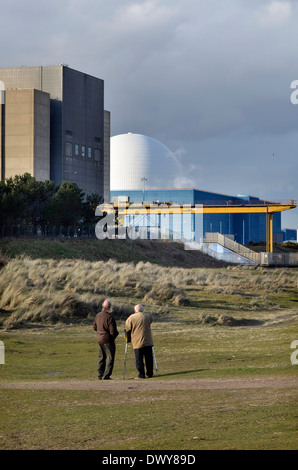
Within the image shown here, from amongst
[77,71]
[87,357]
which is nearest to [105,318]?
[87,357]

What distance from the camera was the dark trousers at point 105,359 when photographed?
17.0 metres

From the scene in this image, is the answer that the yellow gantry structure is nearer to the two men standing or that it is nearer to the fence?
the fence

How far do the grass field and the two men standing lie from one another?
47cm

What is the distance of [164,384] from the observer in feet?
51.8

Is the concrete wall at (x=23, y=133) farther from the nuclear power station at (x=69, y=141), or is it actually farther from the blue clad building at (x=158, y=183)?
the blue clad building at (x=158, y=183)

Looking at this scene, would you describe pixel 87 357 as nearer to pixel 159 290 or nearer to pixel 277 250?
pixel 159 290

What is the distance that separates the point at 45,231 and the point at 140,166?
6288cm

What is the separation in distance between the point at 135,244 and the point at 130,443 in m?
67.0

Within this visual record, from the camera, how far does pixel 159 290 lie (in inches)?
1491

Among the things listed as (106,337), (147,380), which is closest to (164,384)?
(147,380)

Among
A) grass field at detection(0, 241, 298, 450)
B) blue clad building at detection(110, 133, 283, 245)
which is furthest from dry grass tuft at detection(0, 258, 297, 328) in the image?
blue clad building at detection(110, 133, 283, 245)

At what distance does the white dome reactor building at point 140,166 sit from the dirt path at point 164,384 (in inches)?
4537

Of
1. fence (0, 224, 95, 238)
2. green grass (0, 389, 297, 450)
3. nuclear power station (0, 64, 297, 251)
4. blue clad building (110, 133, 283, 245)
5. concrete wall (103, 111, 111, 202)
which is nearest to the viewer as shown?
green grass (0, 389, 297, 450)

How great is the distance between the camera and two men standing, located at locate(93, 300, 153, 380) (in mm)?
16859
